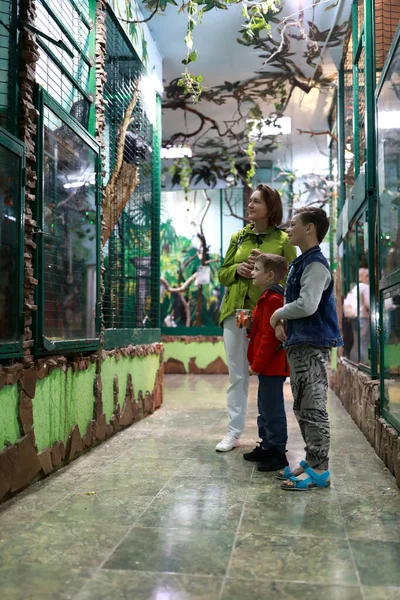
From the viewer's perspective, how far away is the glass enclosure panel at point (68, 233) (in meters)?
3.03

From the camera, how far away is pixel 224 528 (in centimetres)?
213

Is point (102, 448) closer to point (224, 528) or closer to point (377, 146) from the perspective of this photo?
point (224, 528)

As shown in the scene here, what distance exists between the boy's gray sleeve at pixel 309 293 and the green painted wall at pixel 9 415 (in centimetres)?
125

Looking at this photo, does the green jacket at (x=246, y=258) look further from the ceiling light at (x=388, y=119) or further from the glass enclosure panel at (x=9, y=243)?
the glass enclosure panel at (x=9, y=243)

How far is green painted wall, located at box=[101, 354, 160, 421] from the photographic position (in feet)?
13.0

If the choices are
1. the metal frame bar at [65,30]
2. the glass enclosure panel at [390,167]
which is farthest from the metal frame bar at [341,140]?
the metal frame bar at [65,30]

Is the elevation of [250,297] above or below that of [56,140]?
below

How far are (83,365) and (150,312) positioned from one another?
2010mm

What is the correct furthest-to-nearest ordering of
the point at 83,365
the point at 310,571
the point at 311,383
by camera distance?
1. the point at 83,365
2. the point at 311,383
3. the point at 310,571

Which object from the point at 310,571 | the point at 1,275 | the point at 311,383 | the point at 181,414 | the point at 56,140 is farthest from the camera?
the point at 181,414

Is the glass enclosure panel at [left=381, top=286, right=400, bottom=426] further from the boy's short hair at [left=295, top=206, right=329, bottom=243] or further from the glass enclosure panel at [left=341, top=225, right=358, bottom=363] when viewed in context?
the glass enclosure panel at [left=341, top=225, right=358, bottom=363]

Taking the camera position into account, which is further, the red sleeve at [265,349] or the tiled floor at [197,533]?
the red sleeve at [265,349]

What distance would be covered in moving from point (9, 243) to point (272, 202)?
159 centimetres

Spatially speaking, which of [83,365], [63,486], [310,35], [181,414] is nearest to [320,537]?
[63,486]
